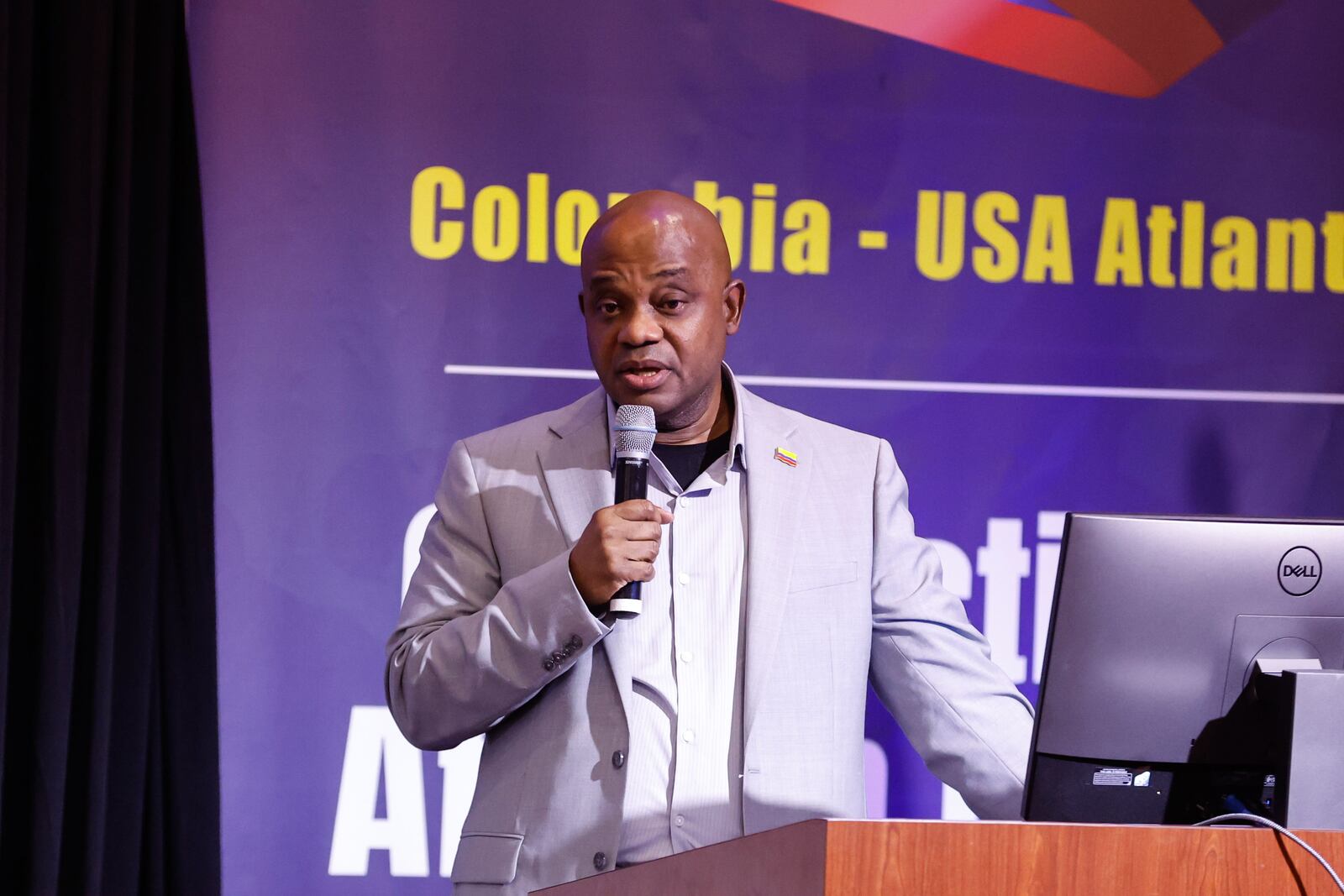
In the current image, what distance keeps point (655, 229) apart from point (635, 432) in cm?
45

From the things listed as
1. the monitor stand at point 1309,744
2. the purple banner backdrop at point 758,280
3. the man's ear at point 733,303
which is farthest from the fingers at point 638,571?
the purple banner backdrop at point 758,280

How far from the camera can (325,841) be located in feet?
10.4

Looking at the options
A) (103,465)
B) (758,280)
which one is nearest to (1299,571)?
(758,280)

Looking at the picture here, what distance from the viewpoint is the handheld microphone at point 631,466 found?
6.14 ft

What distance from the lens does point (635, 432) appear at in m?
1.94

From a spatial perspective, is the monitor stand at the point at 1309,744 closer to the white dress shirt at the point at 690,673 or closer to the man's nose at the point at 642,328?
the white dress shirt at the point at 690,673

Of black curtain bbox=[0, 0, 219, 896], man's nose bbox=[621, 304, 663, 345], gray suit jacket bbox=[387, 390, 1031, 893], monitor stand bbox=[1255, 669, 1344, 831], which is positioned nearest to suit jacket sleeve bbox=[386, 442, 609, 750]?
gray suit jacket bbox=[387, 390, 1031, 893]

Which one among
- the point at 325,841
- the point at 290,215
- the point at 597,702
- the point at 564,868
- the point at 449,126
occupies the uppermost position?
the point at 449,126

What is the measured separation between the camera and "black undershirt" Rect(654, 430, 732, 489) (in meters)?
2.36

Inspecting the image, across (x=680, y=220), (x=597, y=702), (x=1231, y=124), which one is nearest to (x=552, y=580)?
(x=597, y=702)

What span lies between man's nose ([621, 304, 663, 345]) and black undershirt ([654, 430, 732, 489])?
0.25 meters

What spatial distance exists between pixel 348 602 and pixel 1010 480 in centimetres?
162

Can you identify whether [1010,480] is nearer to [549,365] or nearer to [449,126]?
[549,365]

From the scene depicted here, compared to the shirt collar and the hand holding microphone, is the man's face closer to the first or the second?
the shirt collar
